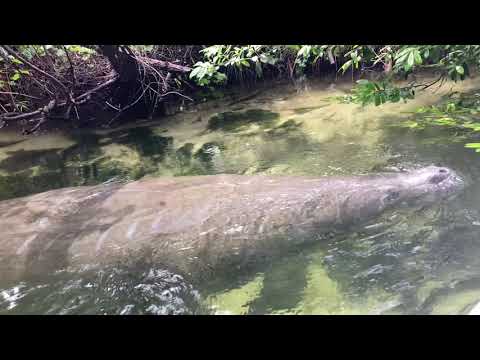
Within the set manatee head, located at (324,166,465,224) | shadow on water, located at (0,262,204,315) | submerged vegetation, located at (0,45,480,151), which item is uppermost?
submerged vegetation, located at (0,45,480,151)

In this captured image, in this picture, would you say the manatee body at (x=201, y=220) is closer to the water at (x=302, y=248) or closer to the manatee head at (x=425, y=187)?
the manatee head at (x=425, y=187)

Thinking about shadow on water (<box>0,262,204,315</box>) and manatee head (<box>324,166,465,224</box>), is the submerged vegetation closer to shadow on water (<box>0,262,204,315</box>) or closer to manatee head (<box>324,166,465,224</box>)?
manatee head (<box>324,166,465,224</box>)

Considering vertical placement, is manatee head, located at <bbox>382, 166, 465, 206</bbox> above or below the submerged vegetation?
below

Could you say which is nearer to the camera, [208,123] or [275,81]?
[208,123]

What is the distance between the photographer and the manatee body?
3453 millimetres

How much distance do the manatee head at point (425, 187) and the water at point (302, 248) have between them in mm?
111

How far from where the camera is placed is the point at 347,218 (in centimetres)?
363

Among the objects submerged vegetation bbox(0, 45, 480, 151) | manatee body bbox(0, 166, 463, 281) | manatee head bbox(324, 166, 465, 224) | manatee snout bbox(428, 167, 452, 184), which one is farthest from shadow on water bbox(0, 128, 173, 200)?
manatee snout bbox(428, 167, 452, 184)

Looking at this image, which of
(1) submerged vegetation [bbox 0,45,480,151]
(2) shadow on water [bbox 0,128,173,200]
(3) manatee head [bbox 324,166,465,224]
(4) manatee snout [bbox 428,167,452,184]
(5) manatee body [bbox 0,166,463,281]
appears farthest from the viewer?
(1) submerged vegetation [bbox 0,45,480,151]

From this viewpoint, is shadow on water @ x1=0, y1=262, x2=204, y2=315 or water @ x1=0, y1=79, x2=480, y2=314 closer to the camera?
water @ x1=0, y1=79, x2=480, y2=314

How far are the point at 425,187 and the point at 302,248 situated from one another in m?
1.30
